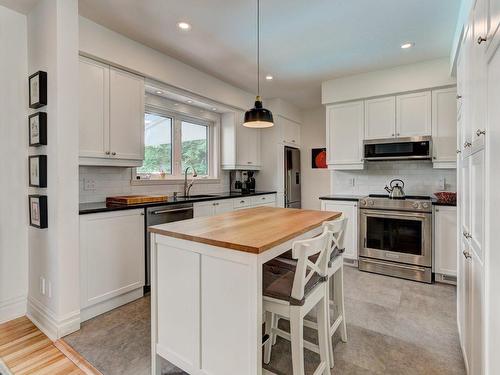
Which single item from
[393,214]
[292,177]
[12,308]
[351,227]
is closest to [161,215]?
[12,308]

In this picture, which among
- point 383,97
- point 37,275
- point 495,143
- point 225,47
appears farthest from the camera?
point 383,97

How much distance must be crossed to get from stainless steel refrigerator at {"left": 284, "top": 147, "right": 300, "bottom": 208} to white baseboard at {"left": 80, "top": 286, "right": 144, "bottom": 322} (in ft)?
10.5

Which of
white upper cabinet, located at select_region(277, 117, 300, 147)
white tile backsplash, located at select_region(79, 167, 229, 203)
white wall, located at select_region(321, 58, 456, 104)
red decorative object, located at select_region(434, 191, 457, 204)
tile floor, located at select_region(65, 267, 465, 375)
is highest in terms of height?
white wall, located at select_region(321, 58, 456, 104)

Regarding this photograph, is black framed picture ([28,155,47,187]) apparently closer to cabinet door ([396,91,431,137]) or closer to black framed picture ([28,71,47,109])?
black framed picture ([28,71,47,109])

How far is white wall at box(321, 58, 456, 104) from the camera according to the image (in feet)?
11.4

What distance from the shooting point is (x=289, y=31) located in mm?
2773

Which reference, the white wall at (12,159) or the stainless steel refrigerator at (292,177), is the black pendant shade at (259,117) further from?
the stainless steel refrigerator at (292,177)

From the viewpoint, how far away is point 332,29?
107 inches

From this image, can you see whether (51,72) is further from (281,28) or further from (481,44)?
(481,44)

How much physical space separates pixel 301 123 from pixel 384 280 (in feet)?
11.7

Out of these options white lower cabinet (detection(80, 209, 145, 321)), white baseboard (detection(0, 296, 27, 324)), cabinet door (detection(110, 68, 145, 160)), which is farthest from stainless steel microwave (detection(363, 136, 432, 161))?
white baseboard (detection(0, 296, 27, 324))

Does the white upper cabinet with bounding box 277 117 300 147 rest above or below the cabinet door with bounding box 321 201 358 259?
above

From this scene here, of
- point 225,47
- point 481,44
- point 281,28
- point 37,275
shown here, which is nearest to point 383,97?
point 281,28

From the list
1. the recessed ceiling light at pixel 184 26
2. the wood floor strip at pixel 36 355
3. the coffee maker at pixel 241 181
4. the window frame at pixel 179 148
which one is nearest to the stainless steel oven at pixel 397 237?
the coffee maker at pixel 241 181
